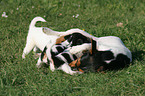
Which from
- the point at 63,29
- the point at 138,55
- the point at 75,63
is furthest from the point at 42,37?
the point at 63,29

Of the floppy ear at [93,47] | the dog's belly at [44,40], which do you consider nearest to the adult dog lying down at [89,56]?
the floppy ear at [93,47]

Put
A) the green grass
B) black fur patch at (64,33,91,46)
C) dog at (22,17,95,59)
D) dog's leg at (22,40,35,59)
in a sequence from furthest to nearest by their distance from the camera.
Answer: dog's leg at (22,40,35,59) → dog at (22,17,95,59) → black fur patch at (64,33,91,46) → the green grass

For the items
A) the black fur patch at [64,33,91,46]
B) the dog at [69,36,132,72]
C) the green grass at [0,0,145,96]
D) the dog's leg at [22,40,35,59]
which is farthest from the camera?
the dog's leg at [22,40,35,59]

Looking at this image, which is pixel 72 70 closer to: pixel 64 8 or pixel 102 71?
pixel 102 71

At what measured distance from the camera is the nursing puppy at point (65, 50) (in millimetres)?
2459

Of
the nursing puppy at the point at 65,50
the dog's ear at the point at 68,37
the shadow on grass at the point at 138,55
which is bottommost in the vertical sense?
the shadow on grass at the point at 138,55

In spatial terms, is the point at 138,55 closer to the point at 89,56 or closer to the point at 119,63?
the point at 119,63

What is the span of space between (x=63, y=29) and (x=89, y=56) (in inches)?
84.6

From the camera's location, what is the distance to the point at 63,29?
14.6 ft

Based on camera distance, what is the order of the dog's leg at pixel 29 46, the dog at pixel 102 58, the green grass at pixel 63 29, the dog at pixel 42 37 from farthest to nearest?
the dog's leg at pixel 29 46, the dog at pixel 42 37, the dog at pixel 102 58, the green grass at pixel 63 29

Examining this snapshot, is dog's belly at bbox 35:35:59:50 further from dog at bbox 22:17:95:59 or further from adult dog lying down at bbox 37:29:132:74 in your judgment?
adult dog lying down at bbox 37:29:132:74

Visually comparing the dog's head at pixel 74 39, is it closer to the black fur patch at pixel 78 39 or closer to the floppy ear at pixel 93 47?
the black fur patch at pixel 78 39

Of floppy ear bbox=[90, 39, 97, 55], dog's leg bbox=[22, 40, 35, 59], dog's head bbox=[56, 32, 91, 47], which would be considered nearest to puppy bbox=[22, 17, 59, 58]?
dog's leg bbox=[22, 40, 35, 59]

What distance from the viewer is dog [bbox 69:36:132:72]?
2.40 m
